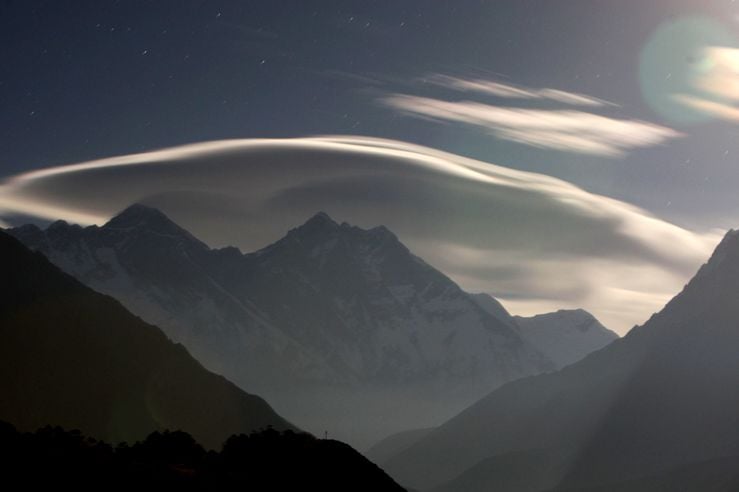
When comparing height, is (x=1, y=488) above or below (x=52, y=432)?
below

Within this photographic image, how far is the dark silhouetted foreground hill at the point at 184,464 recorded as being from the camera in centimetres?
11731

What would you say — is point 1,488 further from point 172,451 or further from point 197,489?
point 172,451

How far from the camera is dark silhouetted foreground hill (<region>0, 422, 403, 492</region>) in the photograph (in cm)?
11731

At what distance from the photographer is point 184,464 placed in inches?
5389

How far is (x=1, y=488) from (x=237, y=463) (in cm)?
3224

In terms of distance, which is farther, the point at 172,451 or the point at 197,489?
the point at 172,451

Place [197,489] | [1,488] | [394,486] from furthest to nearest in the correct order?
[394,486] < [197,489] < [1,488]

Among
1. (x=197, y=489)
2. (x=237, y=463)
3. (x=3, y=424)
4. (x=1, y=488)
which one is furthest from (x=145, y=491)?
(x=3, y=424)

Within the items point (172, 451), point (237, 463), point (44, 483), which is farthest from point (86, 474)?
point (172, 451)

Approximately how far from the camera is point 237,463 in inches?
5384

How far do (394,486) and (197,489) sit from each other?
3604 cm

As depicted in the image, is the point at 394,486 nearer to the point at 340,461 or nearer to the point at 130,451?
the point at 340,461

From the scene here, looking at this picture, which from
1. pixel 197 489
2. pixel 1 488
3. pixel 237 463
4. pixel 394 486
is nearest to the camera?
pixel 1 488

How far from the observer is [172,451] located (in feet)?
500
